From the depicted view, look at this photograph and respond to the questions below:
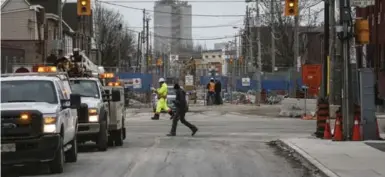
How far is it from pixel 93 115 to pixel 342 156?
6114mm

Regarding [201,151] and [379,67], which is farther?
[379,67]

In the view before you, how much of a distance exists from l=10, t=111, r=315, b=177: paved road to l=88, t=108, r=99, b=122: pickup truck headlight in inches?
33.2

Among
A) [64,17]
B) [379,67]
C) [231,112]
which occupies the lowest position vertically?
[231,112]

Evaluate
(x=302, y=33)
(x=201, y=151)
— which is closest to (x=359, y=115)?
(x=201, y=151)

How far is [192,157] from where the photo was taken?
51.2ft

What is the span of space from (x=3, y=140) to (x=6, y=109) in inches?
21.0

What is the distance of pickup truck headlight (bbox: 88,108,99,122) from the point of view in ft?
55.6

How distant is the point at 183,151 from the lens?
17.2 meters

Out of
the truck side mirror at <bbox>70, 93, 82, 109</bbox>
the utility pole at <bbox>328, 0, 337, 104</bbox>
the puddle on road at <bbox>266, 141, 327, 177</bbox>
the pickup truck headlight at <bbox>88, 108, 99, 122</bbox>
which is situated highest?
the utility pole at <bbox>328, 0, 337, 104</bbox>

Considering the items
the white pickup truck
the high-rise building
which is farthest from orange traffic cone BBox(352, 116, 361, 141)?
the high-rise building

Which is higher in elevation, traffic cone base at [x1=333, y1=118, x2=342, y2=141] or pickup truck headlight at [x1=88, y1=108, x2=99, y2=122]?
pickup truck headlight at [x1=88, y1=108, x2=99, y2=122]

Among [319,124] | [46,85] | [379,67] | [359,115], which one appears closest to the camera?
[46,85]

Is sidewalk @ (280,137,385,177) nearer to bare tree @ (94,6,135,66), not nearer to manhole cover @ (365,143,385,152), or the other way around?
manhole cover @ (365,143,385,152)

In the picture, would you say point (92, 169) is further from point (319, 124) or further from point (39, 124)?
point (319, 124)
